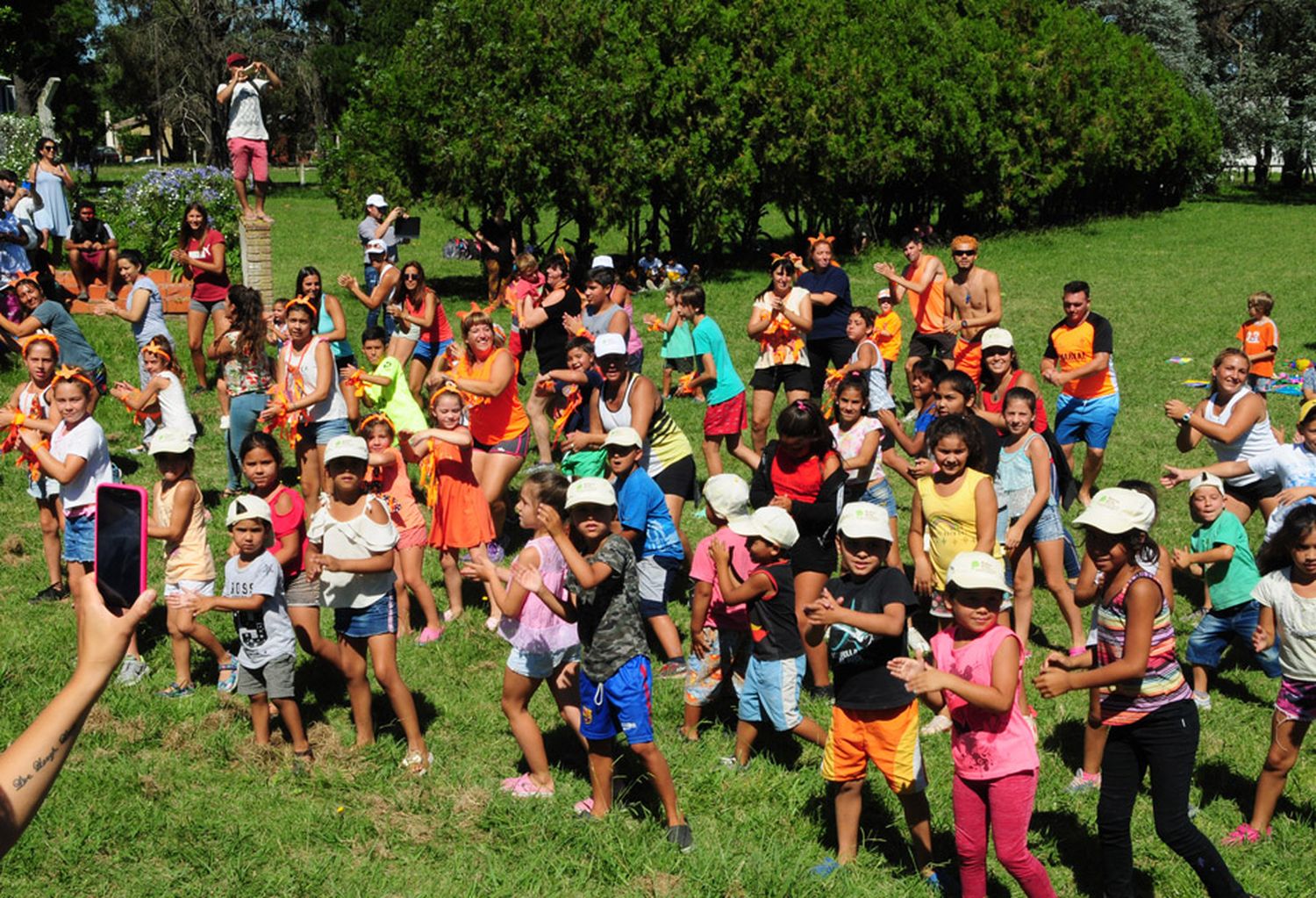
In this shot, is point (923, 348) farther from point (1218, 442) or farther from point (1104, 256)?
point (1104, 256)

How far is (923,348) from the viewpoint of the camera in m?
12.4

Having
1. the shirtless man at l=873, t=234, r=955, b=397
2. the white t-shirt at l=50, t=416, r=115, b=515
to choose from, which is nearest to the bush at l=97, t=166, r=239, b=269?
the shirtless man at l=873, t=234, r=955, b=397

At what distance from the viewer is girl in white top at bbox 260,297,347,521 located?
356 inches

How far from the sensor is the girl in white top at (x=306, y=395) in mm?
9055

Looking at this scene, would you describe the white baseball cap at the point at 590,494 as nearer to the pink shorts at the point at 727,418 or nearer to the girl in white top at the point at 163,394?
the pink shorts at the point at 727,418

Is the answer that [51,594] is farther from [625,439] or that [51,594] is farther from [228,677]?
[625,439]

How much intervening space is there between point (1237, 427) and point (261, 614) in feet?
20.0

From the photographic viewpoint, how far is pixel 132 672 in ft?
24.1

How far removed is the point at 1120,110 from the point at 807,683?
98.5 feet

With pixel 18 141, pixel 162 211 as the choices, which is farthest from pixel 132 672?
pixel 18 141

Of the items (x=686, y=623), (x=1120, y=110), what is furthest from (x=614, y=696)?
(x=1120, y=110)

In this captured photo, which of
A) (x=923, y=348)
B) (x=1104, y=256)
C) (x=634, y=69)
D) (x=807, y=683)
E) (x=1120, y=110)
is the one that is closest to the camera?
(x=807, y=683)

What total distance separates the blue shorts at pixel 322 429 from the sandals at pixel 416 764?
3596mm

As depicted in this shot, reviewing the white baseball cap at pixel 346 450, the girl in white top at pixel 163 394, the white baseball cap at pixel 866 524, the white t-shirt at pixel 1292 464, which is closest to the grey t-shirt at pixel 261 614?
the white baseball cap at pixel 346 450
